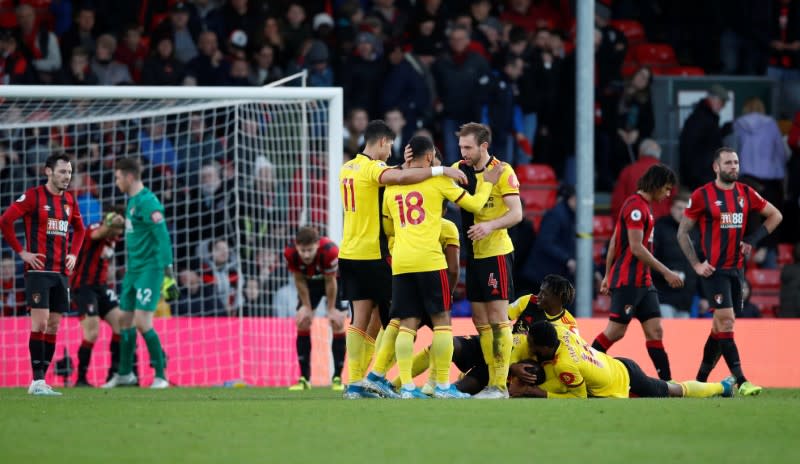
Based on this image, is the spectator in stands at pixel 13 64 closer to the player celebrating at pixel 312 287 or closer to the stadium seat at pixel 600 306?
the player celebrating at pixel 312 287

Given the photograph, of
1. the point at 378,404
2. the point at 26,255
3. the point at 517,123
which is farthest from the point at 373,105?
the point at 378,404

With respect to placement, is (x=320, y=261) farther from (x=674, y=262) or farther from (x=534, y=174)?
(x=534, y=174)

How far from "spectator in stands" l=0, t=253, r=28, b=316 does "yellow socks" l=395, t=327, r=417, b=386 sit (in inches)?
279

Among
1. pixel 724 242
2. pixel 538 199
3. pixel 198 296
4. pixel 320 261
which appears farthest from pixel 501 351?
pixel 538 199

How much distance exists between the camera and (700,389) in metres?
11.1

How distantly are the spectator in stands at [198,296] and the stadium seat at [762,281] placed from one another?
7.03 metres

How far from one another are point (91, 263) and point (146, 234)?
1078mm

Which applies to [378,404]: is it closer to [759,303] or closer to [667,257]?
[667,257]

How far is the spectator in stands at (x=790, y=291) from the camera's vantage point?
1664 cm

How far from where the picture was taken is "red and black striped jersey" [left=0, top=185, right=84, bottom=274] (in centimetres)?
1179

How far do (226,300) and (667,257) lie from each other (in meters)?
5.35

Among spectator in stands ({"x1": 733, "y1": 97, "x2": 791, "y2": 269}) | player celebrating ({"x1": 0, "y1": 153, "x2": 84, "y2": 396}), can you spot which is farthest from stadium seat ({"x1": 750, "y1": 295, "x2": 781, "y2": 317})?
player celebrating ({"x1": 0, "y1": 153, "x2": 84, "y2": 396})

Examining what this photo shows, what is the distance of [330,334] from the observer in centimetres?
1470

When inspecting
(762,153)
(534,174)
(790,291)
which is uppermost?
(762,153)
